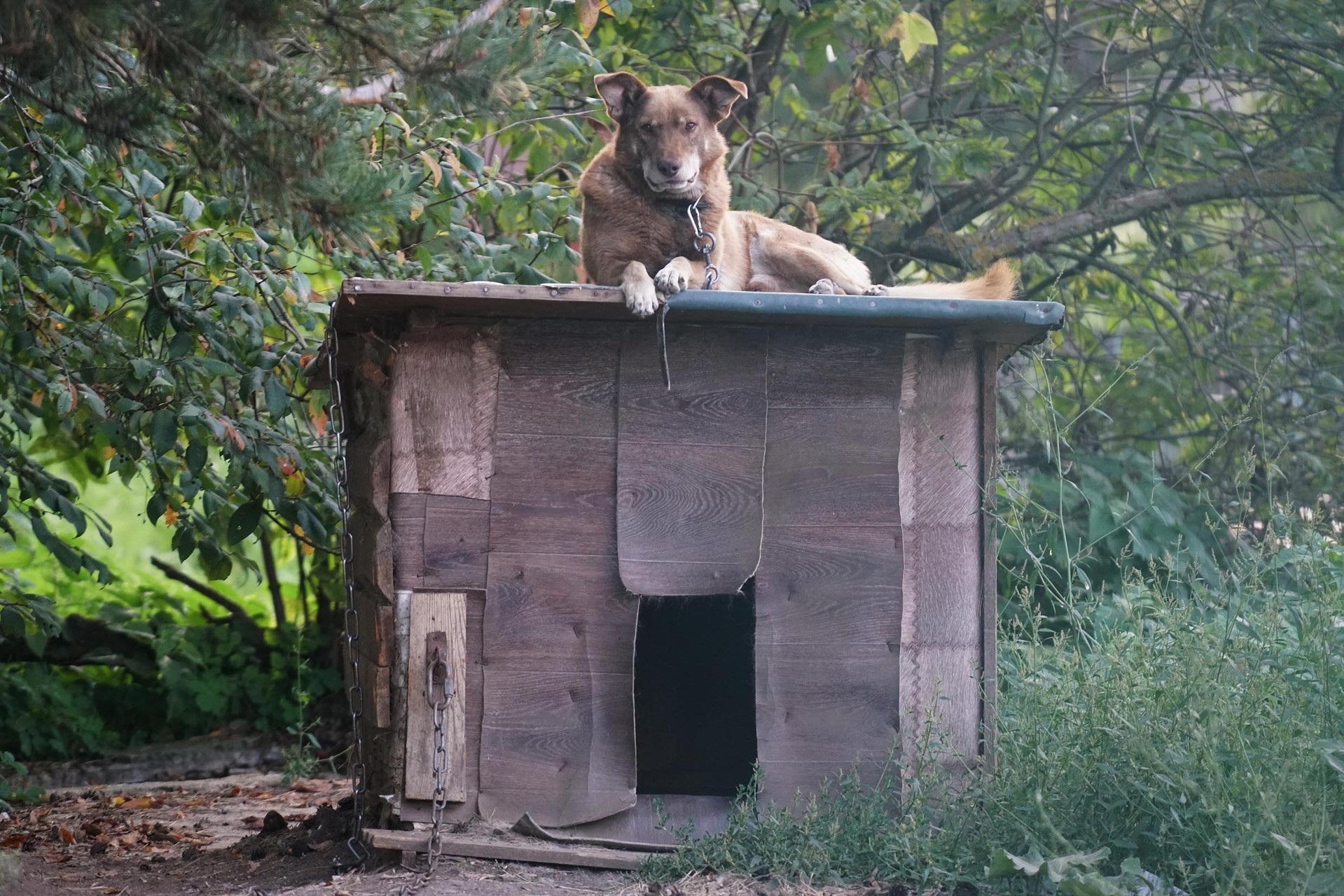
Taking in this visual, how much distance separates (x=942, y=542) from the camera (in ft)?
15.2

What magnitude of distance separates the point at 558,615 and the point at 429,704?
54 centimetres

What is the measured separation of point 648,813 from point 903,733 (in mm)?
971

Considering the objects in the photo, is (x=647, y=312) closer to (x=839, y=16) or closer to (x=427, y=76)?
(x=427, y=76)

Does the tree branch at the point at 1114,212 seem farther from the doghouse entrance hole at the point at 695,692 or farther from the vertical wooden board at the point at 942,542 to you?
the vertical wooden board at the point at 942,542

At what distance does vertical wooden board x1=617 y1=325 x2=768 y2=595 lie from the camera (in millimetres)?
4543

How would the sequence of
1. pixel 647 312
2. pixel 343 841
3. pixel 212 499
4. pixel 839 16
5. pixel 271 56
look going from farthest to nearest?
pixel 839 16
pixel 212 499
pixel 343 841
pixel 647 312
pixel 271 56

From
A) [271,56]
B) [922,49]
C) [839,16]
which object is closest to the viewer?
[271,56]

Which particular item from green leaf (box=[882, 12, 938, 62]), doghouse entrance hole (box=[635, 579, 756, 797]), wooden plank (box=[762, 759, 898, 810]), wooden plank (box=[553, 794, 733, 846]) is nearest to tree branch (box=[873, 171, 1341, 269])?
green leaf (box=[882, 12, 938, 62])

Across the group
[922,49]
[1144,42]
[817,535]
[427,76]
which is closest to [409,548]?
[817,535]

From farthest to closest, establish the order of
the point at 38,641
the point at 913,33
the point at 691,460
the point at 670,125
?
the point at 913,33 → the point at 38,641 → the point at 670,125 → the point at 691,460

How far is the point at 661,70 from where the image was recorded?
731cm

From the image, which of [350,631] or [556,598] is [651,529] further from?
[350,631]

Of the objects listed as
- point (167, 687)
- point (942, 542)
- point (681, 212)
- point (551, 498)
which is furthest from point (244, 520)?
point (167, 687)

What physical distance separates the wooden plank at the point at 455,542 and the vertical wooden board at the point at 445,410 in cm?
5
